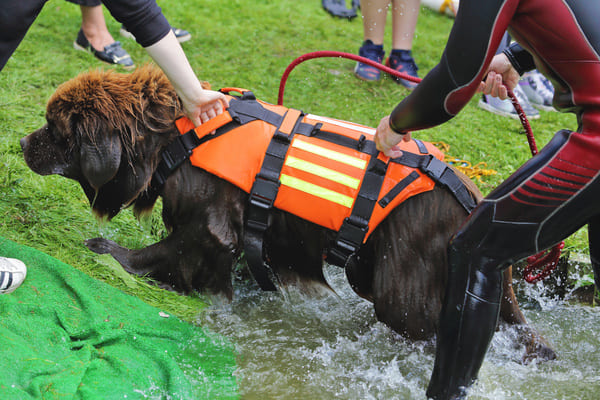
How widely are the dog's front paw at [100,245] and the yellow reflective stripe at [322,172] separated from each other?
4.10 ft

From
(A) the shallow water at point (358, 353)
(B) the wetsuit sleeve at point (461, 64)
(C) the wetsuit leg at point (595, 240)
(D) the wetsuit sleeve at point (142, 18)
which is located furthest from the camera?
(A) the shallow water at point (358, 353)

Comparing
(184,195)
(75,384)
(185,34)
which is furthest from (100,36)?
(75,384)

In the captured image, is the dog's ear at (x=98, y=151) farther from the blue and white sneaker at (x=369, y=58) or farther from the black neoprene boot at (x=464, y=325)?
the blue and white sneaker at (x=369, y=58)

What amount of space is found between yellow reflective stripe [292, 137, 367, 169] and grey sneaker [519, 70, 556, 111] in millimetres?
3807

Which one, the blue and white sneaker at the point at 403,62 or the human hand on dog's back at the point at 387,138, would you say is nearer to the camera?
the human hand on dog's back at the point at 387,138

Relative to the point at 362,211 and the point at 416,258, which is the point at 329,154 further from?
the point at 416,258

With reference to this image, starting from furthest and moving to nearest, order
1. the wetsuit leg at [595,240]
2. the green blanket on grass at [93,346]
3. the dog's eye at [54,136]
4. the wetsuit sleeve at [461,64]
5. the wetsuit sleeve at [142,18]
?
the dog's eye at [54,136]
the wetsuit sleeve at [142,18]
the green blanket on grass at [93,346]
the wetsuit leg at [595,240]
the wetsuit sleeve at [461,64]

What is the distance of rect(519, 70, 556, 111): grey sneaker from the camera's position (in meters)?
5.55

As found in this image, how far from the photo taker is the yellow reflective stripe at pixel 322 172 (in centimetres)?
245

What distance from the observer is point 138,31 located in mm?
2393

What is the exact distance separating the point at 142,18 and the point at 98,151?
66 centimetres

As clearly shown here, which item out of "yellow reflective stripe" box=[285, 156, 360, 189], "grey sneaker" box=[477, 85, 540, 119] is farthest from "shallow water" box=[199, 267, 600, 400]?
"grey sneaker" box=[477, 85, 540, 119]

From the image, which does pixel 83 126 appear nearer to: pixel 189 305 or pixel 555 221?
pixel 189 305

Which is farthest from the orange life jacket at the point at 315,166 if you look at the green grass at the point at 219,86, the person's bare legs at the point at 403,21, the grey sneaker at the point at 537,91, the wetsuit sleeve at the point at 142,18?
the grey sneaker at the point at 537,91
